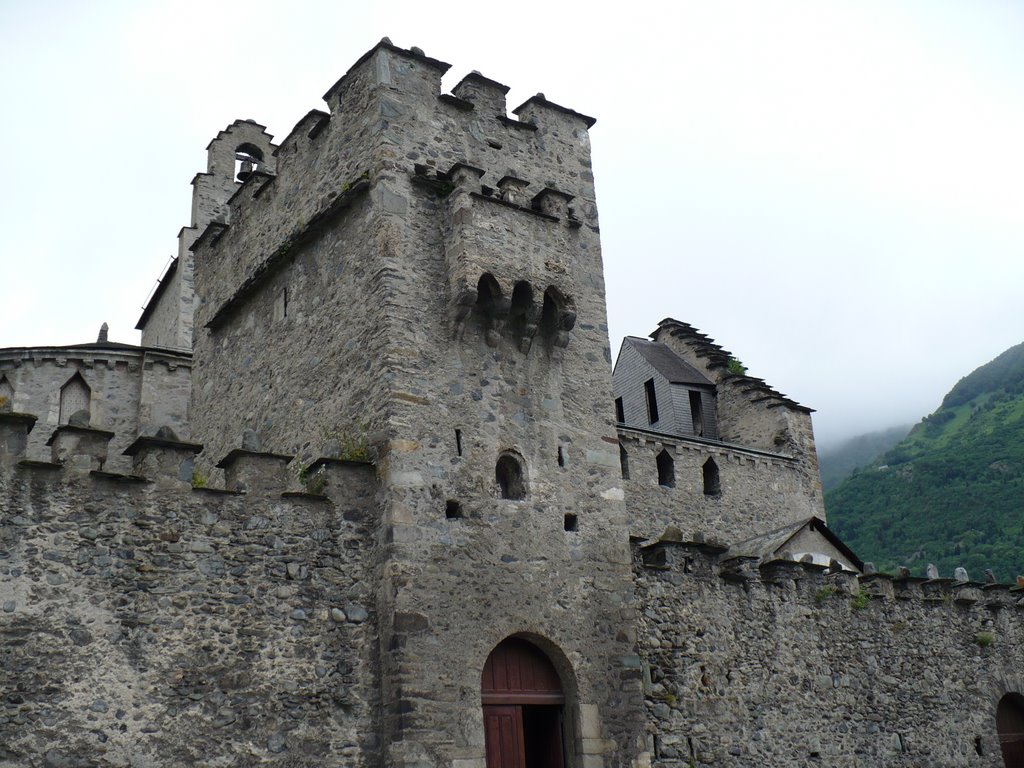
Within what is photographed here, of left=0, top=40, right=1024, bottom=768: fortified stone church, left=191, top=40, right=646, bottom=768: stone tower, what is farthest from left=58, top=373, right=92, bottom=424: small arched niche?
left=191, top=40, right=646, bottom=768: stone tower

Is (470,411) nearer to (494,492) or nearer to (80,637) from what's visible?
(494,492)

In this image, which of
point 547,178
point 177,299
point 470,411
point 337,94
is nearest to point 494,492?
point 470,411

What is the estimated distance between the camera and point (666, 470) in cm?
2900

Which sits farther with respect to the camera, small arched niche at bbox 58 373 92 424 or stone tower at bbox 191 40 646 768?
small arched niche at bbox 58 373 92 424

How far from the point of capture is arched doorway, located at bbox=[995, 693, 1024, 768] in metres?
19.3

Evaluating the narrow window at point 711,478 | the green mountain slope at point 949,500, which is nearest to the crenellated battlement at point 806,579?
the narrow window at point 711,478

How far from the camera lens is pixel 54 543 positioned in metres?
10.7

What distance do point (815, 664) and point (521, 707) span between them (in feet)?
19.2

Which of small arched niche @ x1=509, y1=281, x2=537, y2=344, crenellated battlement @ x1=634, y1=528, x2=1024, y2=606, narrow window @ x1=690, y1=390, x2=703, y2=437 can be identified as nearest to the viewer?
small arched niche @ x1=509, y1=281, x2=537, y2=344

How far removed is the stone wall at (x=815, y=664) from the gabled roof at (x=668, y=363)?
45.4 feet

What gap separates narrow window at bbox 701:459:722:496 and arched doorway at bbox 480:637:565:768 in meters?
16.8

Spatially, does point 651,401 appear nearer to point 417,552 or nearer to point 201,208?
point 201,208

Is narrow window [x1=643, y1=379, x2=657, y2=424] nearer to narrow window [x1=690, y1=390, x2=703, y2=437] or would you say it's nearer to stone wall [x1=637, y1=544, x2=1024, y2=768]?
narrow window [x1=690, y1=390, x2=703, y2=437]

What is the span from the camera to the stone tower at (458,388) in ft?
40.8
